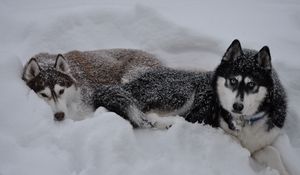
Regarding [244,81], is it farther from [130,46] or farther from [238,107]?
[130,46]

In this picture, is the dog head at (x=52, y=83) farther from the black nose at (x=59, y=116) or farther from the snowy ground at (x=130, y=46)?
the snowy ground at (x=130, y=46)

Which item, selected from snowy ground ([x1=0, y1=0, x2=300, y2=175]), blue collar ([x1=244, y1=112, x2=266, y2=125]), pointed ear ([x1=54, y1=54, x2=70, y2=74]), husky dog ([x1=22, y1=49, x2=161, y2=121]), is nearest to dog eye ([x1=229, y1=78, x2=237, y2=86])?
blue collar ([x1=244, y1=112, x2=266, y2=125])

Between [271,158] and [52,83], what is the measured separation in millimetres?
2398

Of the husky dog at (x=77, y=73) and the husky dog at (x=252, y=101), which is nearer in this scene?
the husky dog at (x=252, y=101)

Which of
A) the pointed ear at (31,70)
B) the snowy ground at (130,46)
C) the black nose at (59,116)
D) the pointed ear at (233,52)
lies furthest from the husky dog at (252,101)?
the pointed ear at (31,70)

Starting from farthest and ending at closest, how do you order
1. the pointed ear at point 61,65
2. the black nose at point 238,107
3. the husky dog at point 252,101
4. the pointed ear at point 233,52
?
the pointed ear at point 61,65 → the pointed ear at point 233,52 → the husky dog at point 252,101 → the black nose at point 238,107

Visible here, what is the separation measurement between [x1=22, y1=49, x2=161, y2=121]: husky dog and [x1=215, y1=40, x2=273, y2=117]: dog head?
1414 millimetres

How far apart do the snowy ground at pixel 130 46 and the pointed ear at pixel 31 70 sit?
101 mm

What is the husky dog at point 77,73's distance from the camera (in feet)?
13.7

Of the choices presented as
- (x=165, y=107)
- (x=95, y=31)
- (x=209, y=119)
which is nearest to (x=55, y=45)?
(x=95, y=31)

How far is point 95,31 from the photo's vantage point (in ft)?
19.7

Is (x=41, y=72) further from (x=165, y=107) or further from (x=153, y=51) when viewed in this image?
(x=153, y=51)

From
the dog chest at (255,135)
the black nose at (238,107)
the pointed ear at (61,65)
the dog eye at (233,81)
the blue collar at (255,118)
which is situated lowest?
the dog chest at (255,135)

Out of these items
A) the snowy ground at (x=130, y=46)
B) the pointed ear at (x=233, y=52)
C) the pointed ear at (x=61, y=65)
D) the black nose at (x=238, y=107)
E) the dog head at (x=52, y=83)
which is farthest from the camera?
the pointed ear at (x=61, y=65)
